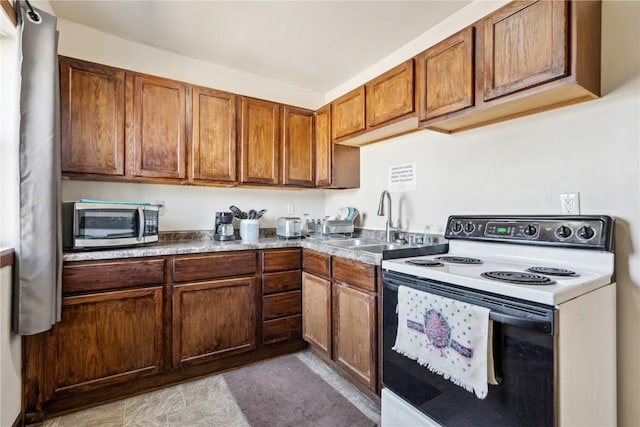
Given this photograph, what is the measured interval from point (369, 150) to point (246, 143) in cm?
110

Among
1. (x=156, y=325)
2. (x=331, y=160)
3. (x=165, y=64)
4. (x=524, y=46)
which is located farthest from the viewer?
(x=331, y=160)

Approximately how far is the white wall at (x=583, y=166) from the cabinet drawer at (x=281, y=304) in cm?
122

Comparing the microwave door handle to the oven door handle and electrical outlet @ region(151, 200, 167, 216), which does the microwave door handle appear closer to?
electrical outlet @ region(151, 200, 167, 216)

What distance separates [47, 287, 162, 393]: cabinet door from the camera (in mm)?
1787

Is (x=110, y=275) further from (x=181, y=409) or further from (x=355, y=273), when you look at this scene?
(x=355, y=273)

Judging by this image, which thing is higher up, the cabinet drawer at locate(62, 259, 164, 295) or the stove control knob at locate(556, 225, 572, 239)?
the stove control knob at locate(556, 225, 572, 239)

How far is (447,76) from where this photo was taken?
1.80 meters

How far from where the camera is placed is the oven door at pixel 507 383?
102 cm

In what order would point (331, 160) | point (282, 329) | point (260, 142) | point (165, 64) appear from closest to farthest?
point (282, 329) < point (165, 64) < point (260, 142) < point (331, 160)

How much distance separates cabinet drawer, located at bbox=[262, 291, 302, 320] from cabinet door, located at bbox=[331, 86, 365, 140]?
1412 mm

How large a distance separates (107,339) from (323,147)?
7.17 ft

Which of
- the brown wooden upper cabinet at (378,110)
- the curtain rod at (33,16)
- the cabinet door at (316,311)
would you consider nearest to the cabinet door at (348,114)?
the brown wooden upper cabinet at (378,110)

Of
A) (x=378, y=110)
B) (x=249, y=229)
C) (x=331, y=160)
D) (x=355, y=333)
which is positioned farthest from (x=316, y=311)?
(x=378, y=110)

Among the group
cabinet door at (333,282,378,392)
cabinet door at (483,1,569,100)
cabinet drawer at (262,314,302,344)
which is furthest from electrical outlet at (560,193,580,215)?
cabinet drawer at (262,314,302,344)
